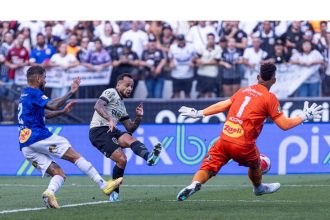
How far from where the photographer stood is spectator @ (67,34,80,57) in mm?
23750

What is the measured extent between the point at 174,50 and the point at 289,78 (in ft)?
9.77

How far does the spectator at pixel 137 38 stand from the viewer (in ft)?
77.9

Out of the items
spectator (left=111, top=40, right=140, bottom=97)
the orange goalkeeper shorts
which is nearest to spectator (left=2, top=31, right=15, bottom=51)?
spectator (left=111, top=40, right=140, bottom=97)

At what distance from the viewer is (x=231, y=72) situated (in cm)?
2333

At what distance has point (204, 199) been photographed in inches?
539

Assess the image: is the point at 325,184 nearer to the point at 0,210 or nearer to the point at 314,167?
the point at 314,167

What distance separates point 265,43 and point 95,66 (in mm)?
4347

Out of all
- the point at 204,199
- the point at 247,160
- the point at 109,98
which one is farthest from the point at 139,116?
the point at 247,160

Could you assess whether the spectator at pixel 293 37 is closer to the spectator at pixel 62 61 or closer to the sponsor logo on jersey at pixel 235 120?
the spectator at pixel 62 61

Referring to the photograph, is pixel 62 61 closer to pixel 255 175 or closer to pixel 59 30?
pixel 59 30

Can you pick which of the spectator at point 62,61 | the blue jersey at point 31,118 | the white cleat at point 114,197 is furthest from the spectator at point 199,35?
the blue jersey at point 31,118

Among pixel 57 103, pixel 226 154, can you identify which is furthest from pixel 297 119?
pixel 57 103

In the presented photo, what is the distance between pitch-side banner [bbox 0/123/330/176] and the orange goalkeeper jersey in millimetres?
9243

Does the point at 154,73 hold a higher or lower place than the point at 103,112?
lower
